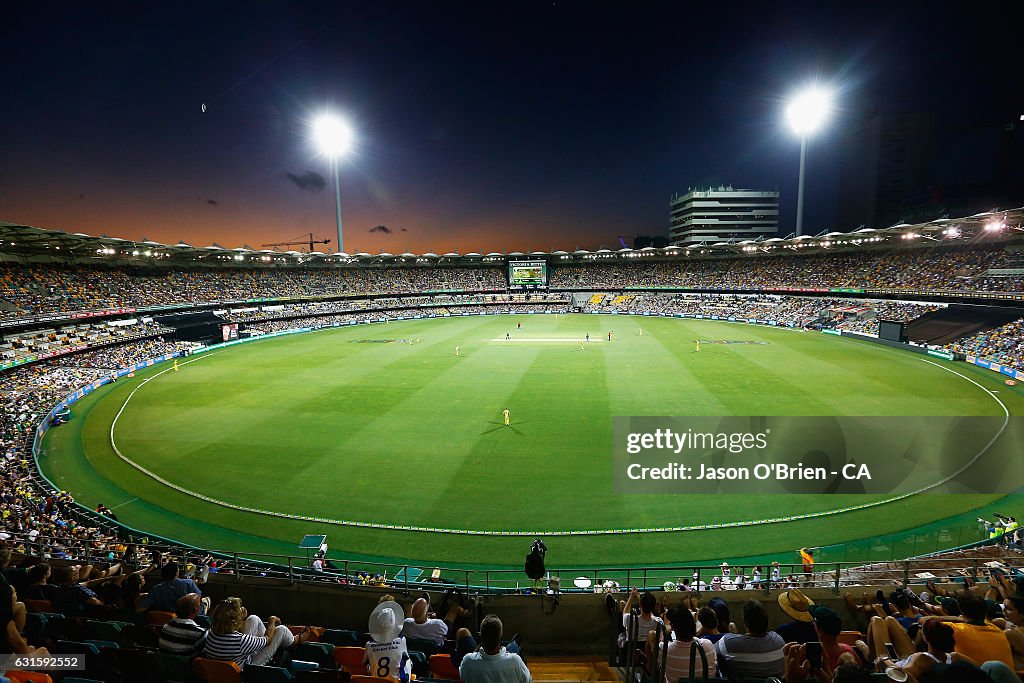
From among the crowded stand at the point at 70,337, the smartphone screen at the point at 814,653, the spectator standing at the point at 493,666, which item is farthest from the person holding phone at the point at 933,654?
the crowded stand at the point at 70,337

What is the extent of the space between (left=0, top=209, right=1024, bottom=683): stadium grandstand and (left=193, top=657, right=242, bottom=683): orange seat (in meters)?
0.03

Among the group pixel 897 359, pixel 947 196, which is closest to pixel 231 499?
pixel 897 359

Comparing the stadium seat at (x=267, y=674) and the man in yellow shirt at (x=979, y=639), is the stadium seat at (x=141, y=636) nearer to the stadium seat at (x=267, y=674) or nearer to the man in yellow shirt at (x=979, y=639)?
the stadium seat at (x=267, y=674)

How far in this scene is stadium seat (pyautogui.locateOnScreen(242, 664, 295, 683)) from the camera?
4.17 m

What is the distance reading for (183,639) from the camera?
4.50m

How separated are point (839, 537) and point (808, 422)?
987 centimetres

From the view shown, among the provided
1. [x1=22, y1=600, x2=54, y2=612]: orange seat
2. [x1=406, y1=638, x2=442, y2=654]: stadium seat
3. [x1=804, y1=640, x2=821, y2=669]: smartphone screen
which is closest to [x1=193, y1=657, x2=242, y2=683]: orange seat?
[x1=406, y1=638, x2=442, y2=654]: stadium seat

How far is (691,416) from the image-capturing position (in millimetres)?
23844

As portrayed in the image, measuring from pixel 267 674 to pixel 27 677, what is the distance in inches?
74.8

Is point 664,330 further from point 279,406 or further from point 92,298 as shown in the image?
point 92,298

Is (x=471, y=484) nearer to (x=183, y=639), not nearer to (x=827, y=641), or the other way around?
(x=183, y=639)

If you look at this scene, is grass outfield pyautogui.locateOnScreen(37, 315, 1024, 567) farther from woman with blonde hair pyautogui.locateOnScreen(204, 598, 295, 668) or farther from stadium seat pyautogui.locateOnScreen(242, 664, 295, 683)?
stadium seat pyautogui.locateOnScreen(242, 664, 295, 683)

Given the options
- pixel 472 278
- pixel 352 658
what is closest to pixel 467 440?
pixel 352 658

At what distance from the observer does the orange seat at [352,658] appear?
485 cm
